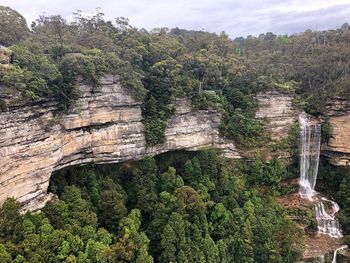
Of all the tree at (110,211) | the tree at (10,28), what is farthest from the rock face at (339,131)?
the tree at (10,28)

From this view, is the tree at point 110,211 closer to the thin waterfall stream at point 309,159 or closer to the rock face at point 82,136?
the rock face at point 82,136

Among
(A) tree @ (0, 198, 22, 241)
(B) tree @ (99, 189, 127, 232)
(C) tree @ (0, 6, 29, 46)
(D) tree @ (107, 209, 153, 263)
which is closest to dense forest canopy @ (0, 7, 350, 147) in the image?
(C) tree @ (0, 6, 29, 46)

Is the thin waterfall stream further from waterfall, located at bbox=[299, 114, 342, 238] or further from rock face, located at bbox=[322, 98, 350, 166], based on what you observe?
rock face, located at bbox=[322, 98, 350, 166]

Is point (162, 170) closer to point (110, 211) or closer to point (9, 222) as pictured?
point (110, 211)

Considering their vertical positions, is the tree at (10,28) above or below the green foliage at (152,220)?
above

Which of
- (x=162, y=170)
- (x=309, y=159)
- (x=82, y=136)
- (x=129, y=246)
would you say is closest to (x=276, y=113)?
(x=309, y=159)

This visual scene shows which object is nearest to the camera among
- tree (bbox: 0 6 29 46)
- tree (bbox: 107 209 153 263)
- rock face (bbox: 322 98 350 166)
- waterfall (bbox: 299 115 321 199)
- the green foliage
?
the green foliage
